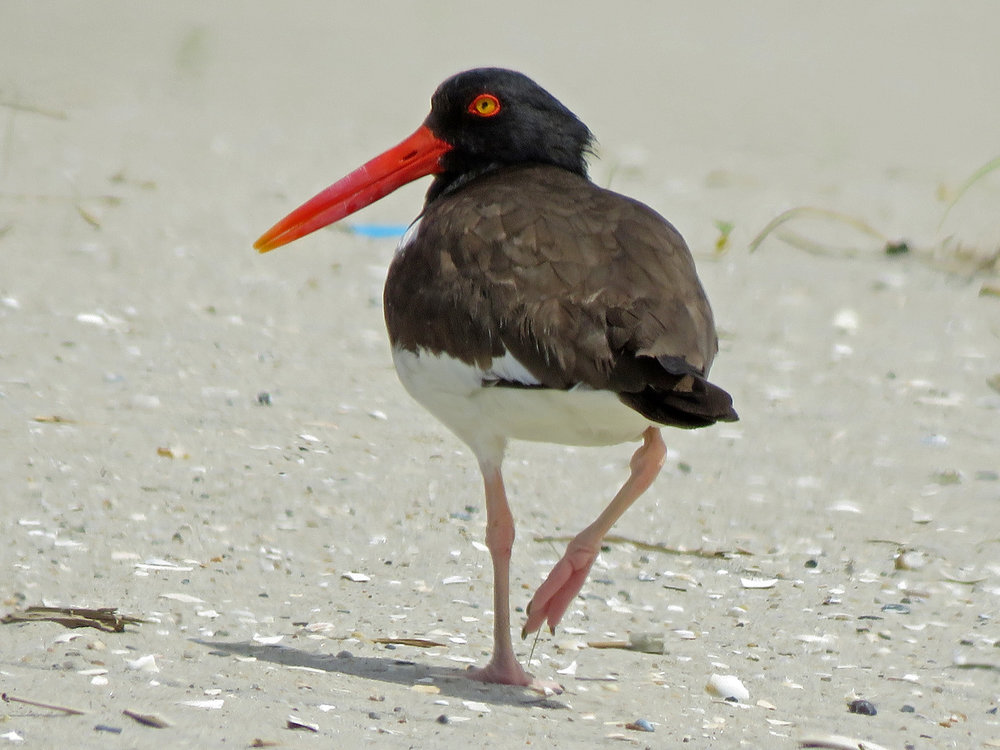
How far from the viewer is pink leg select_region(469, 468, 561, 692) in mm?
3625

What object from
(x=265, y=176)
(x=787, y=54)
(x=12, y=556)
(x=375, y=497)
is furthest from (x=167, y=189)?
(x=787, y=54)

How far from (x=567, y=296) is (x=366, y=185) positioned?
5.06 feet

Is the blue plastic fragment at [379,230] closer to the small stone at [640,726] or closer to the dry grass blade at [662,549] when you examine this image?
the dry grass blade at [662,549]

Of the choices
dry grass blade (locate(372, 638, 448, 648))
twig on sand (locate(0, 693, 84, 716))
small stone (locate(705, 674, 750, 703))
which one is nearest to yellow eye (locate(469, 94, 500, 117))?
dry grass blade (locate(372, 638, 448, 648))

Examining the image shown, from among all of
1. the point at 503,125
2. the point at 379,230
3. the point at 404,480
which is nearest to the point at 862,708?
the point at 404,480

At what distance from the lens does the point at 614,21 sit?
1544 centimetres

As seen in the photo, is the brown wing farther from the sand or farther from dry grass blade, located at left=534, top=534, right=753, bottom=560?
dry grass blade, located at left=534, top=534, right=753, bottom=560

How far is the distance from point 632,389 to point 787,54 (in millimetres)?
11938

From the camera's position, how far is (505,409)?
3520 millimetres

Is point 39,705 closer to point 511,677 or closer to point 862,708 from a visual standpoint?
point 511,677

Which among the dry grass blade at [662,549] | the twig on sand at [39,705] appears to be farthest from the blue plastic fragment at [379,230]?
the twig on sand at [39,705]

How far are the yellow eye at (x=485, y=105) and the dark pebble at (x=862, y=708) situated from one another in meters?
1.97

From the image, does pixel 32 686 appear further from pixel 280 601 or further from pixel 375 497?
pixel 375 497

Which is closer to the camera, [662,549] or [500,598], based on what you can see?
[500,598]
